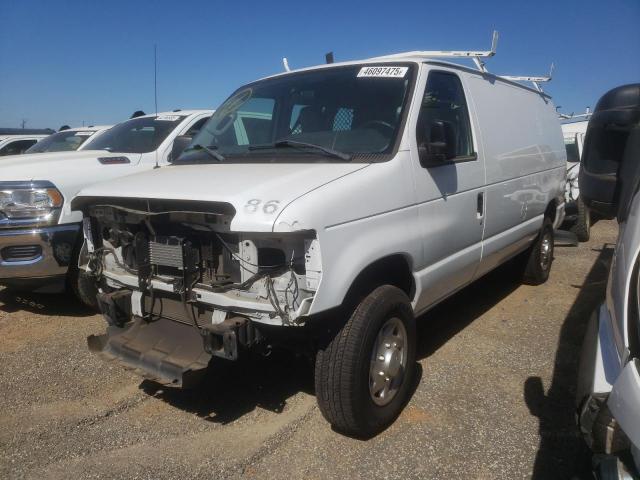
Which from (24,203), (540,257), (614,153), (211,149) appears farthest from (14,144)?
(614,153)

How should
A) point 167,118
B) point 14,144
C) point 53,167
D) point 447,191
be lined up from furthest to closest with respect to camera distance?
point 14,144, point 167,118, point 53,167, point 447,191

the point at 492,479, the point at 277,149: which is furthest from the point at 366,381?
the point at 277,149

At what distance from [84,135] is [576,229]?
27.7 ft

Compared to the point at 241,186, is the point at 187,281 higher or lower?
lower

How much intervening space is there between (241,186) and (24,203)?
9.23ft

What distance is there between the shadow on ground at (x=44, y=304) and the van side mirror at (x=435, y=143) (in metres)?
3.70

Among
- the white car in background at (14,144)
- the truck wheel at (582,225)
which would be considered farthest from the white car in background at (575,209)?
the white car in background at (14,144)

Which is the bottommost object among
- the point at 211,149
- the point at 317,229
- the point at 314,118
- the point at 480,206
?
the point at 480,206

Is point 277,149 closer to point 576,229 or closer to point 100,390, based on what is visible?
point 100,390

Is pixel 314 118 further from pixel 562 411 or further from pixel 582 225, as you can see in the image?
pixel 582 225

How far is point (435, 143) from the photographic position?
128 inches

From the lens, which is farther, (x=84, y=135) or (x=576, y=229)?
(x=576, y=229)

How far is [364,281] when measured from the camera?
9.68 ft

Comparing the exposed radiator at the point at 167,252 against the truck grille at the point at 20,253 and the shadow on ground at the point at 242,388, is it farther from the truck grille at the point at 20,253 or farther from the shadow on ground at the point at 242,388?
the truck grille at the point at 20,253
